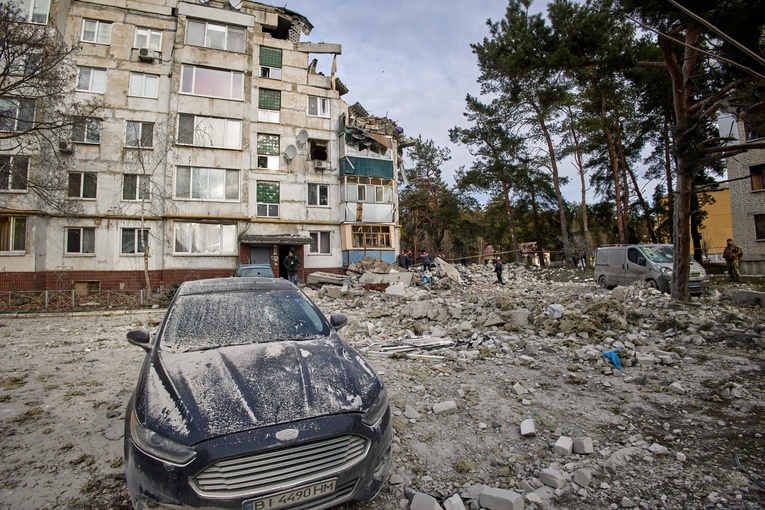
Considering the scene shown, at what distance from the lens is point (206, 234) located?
70.0 ft

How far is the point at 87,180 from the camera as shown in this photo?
2009cm

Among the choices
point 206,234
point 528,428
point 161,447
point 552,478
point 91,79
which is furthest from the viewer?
point 206,234

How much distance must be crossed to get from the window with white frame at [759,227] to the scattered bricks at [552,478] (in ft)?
97.5

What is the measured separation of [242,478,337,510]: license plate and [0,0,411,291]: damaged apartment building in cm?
2011

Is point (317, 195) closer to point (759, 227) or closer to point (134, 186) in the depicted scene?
point (134, 186)

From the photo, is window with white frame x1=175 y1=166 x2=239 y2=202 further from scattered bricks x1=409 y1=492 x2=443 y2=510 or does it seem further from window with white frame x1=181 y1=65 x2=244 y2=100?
scattered bricks x1=409 y1=492 x2=443 y2=510

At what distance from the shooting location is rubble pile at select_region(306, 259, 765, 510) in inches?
109

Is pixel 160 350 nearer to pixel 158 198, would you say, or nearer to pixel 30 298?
pixel 30 298

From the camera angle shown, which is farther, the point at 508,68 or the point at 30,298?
the point at 30,298

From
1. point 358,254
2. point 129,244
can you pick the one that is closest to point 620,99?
point 358,254

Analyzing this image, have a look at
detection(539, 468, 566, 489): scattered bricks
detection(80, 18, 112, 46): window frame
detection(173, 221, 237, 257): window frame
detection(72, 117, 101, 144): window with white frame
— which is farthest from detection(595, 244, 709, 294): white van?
detection(80, 18, 112, 46): window frame

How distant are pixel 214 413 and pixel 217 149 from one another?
896 inches

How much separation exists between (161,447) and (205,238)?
21.3 metres

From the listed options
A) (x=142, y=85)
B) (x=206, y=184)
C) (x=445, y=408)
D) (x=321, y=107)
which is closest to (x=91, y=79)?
(x=142, y=85)
